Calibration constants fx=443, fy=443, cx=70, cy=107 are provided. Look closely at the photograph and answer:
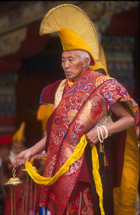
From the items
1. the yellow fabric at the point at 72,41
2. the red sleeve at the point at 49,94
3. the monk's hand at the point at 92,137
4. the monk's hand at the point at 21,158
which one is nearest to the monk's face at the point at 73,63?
the yellow fabric at the point at 72,41

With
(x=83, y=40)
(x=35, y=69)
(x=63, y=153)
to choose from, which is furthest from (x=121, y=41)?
(x=35, y=69)

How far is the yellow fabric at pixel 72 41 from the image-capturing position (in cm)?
253

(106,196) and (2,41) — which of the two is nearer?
(106,196)

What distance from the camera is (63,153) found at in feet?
7.95

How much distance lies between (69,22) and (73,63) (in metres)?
0.24

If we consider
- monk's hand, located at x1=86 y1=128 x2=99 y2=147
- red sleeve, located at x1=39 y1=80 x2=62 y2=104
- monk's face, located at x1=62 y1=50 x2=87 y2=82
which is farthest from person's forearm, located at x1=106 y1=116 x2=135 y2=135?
red sleeve, located at x1=39 y1=80 x2=62 y2=104

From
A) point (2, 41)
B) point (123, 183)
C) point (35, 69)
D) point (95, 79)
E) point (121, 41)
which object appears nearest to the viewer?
point (95, 79)

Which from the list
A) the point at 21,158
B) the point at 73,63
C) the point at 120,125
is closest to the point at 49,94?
the point at 73,63

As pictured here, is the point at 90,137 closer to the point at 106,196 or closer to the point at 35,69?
the point at 106,196

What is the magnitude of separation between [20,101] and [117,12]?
175 inches

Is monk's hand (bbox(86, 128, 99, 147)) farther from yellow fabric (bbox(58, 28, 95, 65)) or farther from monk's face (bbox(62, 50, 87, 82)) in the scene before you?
yellow fabric (bbox(58, 28, 95, 65))

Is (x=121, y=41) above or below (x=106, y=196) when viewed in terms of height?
above

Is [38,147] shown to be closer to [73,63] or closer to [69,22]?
[73,63]

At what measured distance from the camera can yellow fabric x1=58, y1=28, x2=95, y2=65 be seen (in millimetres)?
2527
